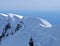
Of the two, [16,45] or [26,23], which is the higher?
[26,23]

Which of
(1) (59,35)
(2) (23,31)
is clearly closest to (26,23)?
(2) (23,31)

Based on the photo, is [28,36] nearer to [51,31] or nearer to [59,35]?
[51,31]

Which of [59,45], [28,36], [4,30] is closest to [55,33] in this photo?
[59,45]

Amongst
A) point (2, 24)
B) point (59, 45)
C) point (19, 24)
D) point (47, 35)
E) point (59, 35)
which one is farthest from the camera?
point (2, 24)

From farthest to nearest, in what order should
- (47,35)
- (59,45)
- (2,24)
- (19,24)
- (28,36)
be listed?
(2,24) < (19,24) < (28,36) < (47,35) < (59,45)

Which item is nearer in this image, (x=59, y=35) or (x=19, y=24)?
(x=59, y=35)

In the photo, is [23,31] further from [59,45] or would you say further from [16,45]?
[59,45]
